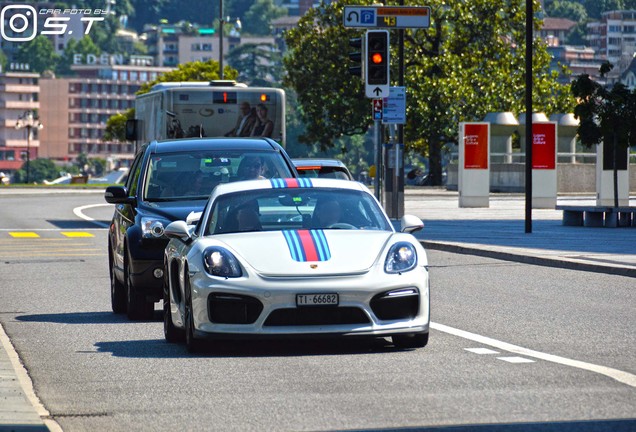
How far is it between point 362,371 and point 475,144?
3339 cm

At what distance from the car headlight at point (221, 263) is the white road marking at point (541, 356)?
1.97 metres

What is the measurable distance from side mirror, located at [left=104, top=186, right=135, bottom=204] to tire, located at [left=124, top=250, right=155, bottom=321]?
619 mm

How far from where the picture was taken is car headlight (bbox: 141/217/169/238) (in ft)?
49.5

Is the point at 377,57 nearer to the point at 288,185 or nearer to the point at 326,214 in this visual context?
the point at 288,185

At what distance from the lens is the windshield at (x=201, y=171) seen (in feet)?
52.6

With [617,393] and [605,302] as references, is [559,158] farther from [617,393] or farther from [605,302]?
[617,393]

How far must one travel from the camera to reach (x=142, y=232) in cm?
1515

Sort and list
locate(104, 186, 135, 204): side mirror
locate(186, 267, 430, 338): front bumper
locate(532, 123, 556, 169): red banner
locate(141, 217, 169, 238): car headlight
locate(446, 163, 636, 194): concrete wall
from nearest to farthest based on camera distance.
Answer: locate(186, 267, 430, 338): front bumper < locate(141, 217, 169, 238): car headlight < locate(104, 186, 135, 204): side mirror < locate(532, 123, 556, 169): red banner < locate(446, 163, 636, 194): concrete wall

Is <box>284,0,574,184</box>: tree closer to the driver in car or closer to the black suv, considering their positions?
the black suv

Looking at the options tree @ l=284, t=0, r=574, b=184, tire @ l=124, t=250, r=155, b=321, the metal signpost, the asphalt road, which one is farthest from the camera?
tree @ l=284, t=0, r=574, b=184

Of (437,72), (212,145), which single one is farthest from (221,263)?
(437,72)

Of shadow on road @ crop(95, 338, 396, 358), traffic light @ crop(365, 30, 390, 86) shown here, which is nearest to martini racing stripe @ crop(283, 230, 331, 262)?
shadow on road @ crop(95, 338, 396, 358)

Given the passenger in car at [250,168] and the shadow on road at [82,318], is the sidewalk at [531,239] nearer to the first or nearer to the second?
the passenger in car at [250,168]

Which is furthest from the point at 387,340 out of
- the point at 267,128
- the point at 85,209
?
the point at 85,209
